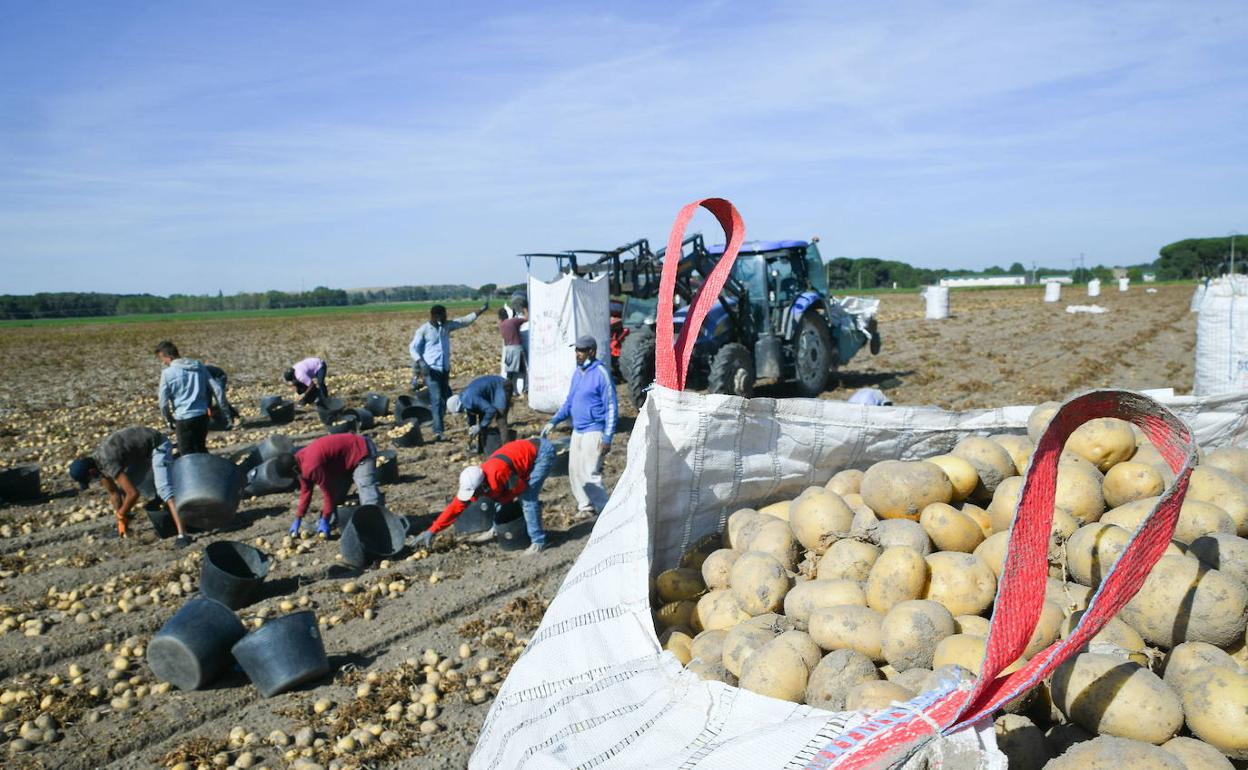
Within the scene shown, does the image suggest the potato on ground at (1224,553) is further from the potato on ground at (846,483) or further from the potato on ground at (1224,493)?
the potato on ground at (846,483)

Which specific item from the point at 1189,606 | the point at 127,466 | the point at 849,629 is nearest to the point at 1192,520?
the point at 1189,606

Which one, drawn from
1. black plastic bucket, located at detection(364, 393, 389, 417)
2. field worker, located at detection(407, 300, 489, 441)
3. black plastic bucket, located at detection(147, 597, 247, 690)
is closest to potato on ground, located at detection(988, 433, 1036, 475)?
black plastic bucket, located at detection(147, 597, 247, 690)

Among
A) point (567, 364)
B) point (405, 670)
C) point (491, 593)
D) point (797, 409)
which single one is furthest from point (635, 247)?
point (797, 409)

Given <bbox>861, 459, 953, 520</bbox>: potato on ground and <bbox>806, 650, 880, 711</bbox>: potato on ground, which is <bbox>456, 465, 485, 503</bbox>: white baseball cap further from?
<bbox>806, 650, 880, 711</bbox>: potato on ground

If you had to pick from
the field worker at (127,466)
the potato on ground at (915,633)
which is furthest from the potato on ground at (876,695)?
the field worker at (127,466)

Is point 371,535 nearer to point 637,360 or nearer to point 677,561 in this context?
point 677,561

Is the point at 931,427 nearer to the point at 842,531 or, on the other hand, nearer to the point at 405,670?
the point at 842,531

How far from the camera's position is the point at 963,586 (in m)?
2.81

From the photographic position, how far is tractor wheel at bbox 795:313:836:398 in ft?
46.5

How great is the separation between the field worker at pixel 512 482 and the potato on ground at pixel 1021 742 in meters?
5.19

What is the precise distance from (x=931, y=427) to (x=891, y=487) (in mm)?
776

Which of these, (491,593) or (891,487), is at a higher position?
(891,487)

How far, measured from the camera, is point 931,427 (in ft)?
13.0

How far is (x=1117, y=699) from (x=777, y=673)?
0.93 metres
